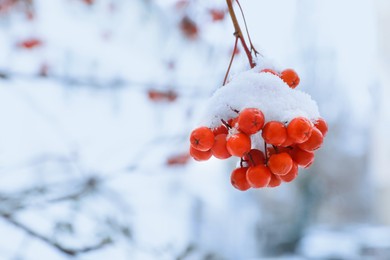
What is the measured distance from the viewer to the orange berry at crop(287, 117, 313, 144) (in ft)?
1.63

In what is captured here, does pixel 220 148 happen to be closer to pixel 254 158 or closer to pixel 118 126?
pixel 254 158

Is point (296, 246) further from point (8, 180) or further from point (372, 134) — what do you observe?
point (8, 180)

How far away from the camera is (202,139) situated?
533 mm

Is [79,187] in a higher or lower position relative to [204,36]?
lower

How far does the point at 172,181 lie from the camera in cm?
312

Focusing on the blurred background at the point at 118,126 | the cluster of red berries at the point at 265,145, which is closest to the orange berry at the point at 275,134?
the cluster of red berries at the point at 265,145

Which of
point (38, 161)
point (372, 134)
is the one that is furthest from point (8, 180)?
point (372, 134)

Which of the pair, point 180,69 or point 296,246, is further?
point 296,246

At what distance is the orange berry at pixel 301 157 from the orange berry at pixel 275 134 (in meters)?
0.05

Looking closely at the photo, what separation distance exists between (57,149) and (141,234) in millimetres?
568

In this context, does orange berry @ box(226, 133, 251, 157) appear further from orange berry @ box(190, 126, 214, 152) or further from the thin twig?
the thin twig

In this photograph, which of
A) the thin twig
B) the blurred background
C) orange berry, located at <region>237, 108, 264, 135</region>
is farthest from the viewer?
the blurred background

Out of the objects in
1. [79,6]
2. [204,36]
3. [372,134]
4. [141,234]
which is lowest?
[141,234]

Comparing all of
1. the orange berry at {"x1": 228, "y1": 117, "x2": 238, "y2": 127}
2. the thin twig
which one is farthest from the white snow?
the thin twig
